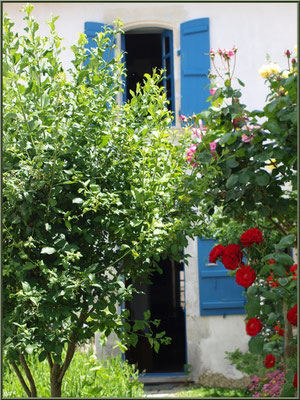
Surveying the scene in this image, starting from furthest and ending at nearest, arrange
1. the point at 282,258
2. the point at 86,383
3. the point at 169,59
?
1. the point at 169,59
2. the point at 86,383
3. the point at 282,258

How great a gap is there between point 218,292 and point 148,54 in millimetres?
3817

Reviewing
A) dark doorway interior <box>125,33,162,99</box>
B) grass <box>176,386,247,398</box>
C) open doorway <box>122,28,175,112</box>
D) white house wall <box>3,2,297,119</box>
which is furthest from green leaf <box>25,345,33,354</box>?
dark doorway interior <box>125,33,162,99</box>

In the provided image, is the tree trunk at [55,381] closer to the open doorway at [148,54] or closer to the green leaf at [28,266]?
the green leaf at [28,266]

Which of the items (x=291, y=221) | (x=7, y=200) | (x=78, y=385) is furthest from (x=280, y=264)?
(x=78, y=385)

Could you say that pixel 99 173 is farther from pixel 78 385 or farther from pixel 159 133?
pixel 78 385

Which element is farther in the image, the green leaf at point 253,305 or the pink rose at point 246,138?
the pink rose at point 246,138

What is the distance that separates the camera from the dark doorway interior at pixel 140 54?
7.46 metres

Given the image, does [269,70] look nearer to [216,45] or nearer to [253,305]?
[253,305]

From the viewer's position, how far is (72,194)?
250cm

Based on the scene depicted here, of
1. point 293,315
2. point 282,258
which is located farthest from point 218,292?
point 282,258

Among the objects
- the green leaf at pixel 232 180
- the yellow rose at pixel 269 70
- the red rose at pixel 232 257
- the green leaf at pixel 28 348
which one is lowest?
the green leaf at pixel 28 348

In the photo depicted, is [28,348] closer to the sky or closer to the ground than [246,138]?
closer to the ground

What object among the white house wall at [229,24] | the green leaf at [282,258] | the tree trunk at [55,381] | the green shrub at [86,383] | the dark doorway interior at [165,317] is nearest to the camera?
the green leaf at [282,258]

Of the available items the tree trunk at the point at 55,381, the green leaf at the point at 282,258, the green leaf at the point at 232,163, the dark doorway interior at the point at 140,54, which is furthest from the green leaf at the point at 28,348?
the dark doorway interior at the point at 140,54
